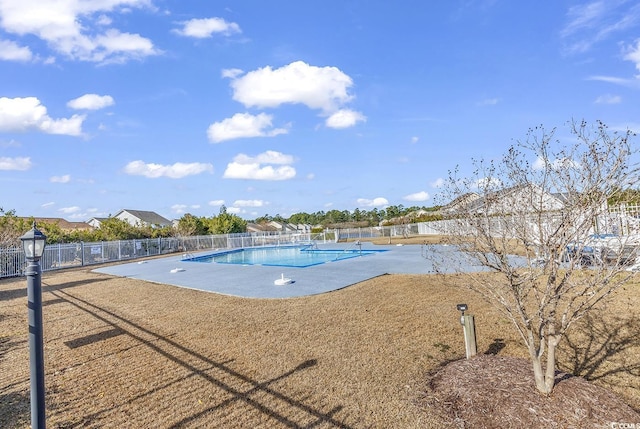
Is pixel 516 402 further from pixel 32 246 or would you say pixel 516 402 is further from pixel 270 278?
pixel 270 278

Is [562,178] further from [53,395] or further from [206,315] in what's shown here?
[206,315]

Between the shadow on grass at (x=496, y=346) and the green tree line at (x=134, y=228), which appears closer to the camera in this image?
the shadow on grass at (x=496, y=346)

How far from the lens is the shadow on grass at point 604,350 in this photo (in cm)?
410

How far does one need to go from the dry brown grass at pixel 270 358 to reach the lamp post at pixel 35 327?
66 centimetres

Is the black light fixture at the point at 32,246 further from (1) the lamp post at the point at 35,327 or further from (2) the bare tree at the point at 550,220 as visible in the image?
(2) the bare tree at the point at 550,220

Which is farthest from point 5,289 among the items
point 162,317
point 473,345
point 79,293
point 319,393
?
point 473,345

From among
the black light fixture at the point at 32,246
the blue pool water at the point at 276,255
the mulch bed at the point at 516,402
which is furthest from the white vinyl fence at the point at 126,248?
the mulch bed at the point at 516,402

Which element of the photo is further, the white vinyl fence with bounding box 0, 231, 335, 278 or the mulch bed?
the white vinyl fence with bounding box 0, 231, 335, 278

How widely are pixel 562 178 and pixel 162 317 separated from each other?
742cm

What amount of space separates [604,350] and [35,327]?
662 cm

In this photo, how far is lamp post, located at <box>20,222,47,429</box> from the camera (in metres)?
2.81

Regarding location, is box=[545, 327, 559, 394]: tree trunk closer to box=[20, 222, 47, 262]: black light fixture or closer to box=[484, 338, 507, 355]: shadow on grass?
box=[484, 338, 507, 355]: shadow on grass

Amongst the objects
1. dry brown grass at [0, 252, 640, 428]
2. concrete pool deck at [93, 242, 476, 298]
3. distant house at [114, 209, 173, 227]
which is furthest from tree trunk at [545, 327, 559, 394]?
distant house at [114, 209, 173, 227]

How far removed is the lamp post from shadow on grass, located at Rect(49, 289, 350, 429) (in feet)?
2.21
